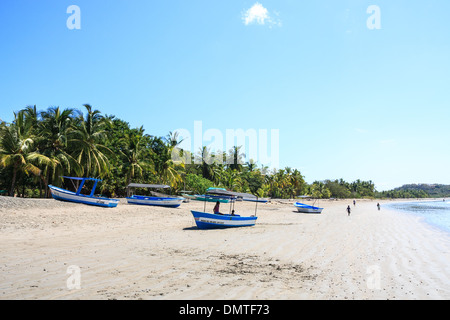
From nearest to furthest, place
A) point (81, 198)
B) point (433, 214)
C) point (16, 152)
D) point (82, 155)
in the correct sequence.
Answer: point (81, 198) < point (16, 152) < point (82, 155) < point (433, 214)

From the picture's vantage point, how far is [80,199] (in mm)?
26312

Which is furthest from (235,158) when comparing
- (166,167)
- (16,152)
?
(16,152)

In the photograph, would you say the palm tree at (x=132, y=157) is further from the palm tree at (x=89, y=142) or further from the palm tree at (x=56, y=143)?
the palm tree at (x=56, y=143)

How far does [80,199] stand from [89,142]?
460 inches

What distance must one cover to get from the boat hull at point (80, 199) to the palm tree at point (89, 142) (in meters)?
7.56

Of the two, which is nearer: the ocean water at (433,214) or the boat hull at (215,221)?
the boat hull at (215,221)

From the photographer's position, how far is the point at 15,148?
2858 cm

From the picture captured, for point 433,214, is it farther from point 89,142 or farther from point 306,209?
point 89,142

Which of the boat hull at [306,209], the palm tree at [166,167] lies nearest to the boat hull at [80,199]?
the palm tree at [166,167]

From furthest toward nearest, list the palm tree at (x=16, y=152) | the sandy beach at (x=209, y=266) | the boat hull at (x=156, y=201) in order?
the boat hull at (x=156, y=201) < the palm tree at (x=16, y=152) < the sandy beach at (x=209, y=266)

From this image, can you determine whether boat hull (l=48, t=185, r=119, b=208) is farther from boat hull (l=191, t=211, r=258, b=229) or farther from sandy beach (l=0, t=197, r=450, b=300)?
boat hull (l=191, t=211, r=258, b=229)

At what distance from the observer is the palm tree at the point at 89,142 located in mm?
34406

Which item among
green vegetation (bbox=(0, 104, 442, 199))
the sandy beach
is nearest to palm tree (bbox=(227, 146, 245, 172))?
green vegetation (bbox=(0, 104, 442, 199))
